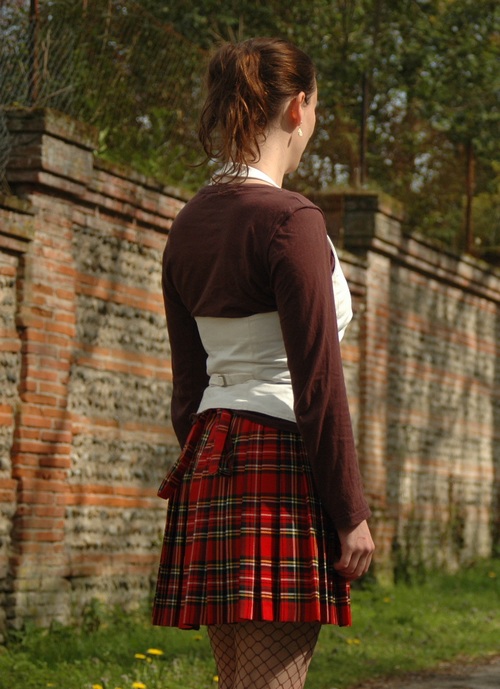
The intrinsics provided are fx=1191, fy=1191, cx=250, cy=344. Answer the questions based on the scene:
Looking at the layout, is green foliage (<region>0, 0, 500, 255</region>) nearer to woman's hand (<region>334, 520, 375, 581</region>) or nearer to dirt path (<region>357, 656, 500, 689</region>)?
dirt path (<region>357, 656, 500, 689</region>)

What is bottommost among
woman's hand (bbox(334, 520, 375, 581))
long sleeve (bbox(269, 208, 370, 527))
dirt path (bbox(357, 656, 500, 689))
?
dirt path (bbox(357, 656, 500, 689))

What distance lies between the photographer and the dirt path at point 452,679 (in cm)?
647

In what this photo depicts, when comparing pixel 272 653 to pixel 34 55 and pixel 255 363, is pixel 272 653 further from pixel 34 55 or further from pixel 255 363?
pixel 34 55

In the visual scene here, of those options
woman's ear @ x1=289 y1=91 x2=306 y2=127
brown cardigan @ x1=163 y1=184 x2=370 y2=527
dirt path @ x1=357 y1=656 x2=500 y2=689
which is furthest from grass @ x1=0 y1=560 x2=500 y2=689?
woman's ear @ x1=289 y1=91 x2=306 y2=127

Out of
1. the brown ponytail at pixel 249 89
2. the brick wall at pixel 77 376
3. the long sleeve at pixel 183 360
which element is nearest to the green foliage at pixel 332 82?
the brick wall at pixel 77 376

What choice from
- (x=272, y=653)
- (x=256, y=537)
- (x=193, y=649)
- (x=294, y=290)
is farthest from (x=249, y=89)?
(x=193, y=649)

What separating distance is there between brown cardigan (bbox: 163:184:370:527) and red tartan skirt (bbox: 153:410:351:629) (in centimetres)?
7

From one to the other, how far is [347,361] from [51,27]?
174 inches

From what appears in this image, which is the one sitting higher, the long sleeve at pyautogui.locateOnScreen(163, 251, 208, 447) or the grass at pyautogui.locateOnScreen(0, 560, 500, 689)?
the long sleeve at pyautogui.locateOnScreen(163, 251, 208, 447)

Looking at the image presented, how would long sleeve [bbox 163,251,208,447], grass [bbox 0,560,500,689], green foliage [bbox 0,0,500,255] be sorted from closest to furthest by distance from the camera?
long sleeve [bbox 163,251,208,447], grass [bbox 0,560,500,689], green foliage [bbox 0,0,500,255]

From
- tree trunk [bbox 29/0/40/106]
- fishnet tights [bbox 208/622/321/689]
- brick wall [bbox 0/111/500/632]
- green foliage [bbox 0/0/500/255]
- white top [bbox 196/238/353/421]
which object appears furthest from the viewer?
green foliage [bbox 0/0/500/255]

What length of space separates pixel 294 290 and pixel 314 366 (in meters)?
0.18

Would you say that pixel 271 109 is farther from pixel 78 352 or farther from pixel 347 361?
pixel 347 361

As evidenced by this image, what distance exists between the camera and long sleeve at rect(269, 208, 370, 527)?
9.01 feet
